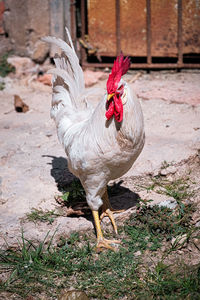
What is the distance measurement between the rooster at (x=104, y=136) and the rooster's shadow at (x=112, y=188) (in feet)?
0.86

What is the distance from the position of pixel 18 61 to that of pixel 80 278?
19.9ft

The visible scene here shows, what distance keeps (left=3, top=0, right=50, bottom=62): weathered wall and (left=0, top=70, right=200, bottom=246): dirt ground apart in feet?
4.46

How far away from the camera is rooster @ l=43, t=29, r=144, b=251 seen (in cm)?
288

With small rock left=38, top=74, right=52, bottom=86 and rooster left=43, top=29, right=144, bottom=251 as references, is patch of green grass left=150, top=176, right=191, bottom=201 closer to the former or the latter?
rooster left=43, top=29, right=144, bottom=251

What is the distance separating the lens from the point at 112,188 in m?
4.26

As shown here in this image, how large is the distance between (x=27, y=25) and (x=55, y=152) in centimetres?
406

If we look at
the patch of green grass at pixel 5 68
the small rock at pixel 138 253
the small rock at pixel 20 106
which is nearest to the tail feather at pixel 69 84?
the small rock at pixel 138 253

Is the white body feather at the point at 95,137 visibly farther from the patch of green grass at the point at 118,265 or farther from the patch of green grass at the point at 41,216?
the patch of green grass at the point at 41,216

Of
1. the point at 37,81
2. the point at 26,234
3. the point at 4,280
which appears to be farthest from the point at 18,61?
the point at 4,280

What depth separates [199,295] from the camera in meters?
2.52

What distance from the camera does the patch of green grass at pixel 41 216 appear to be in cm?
365

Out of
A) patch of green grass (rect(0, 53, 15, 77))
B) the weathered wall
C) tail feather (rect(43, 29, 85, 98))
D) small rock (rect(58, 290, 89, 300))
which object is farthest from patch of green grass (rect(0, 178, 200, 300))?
the weathered wall

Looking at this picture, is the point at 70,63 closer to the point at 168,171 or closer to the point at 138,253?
the point at 168,171

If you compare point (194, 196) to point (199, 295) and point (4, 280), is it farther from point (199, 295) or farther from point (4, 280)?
point (4, 280)
